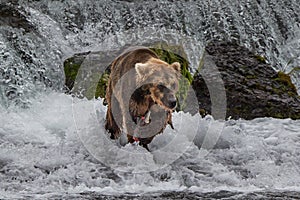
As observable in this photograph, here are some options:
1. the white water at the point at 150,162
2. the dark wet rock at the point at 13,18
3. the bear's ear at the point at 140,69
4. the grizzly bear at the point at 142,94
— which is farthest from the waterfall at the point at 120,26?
the bear's ear at the point at 140,69

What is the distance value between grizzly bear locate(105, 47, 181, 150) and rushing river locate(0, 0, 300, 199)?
0.35m

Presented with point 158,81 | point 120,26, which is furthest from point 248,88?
point 120,26

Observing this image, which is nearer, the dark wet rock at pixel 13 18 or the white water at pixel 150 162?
the white water at pixel 150 162

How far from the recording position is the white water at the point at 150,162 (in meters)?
6.14

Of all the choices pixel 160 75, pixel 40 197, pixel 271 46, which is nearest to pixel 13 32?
pixel 160 75

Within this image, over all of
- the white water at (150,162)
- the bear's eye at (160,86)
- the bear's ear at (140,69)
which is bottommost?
the white water at (150,162)

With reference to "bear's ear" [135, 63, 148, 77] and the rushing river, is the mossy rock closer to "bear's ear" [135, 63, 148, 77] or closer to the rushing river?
the rushing river

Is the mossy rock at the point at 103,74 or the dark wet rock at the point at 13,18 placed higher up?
the dark wet rock at the point at 13,18

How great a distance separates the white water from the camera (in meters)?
6.14

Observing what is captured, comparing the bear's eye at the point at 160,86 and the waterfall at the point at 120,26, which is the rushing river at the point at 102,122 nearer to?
the waterfall at the point at 120,26

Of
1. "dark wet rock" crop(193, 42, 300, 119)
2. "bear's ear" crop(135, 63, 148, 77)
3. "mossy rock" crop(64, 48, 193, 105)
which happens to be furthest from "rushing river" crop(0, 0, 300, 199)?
"bear's ear" crop(135, 63, 148, 77)

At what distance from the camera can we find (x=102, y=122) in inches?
328

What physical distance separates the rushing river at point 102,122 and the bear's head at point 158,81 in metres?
0.94

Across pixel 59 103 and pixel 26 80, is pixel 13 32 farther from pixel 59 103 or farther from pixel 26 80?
pixel 59 103
